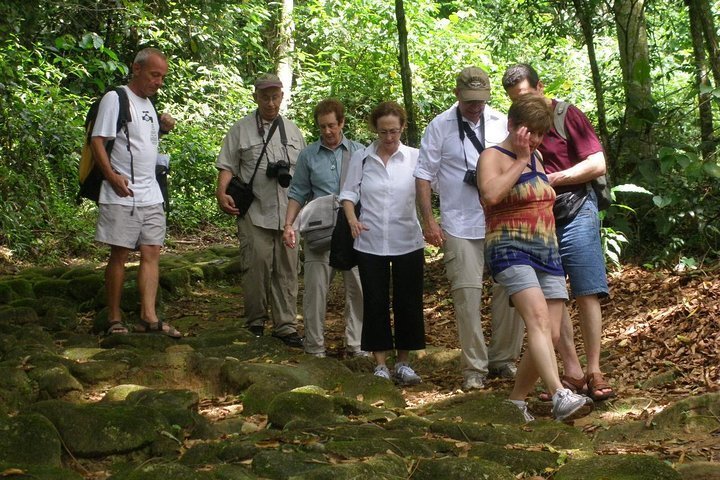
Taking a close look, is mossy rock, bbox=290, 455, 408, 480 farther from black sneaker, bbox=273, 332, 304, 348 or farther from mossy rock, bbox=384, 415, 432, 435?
black sneaker, bbox=273, 332, 304, 348

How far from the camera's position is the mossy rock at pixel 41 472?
122 inches

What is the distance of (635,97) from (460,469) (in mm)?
5369

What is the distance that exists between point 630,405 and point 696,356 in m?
0.92

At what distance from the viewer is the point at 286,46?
18641 millimetres

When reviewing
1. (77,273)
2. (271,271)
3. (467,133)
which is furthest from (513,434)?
(77,273)

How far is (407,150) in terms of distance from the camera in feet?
19.3

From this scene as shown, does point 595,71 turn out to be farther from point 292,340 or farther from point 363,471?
point 363,471

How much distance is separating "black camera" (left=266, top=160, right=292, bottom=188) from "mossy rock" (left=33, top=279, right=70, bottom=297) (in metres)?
2.51

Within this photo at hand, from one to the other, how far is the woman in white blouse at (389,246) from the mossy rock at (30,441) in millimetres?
2505

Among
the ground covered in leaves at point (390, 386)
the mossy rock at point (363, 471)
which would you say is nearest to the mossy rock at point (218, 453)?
the ground covered in leaves at point (390, 386)

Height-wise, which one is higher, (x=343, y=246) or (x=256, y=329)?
(x=343, y=246)

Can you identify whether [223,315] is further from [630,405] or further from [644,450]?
[644,450]

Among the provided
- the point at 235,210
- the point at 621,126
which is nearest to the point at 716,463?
the point at 235,210

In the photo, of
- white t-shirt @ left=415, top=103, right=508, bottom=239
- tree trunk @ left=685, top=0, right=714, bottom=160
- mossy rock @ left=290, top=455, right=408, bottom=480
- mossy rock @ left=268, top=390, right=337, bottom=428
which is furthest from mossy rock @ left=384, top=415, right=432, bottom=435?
tree trunk @ left=685, top=0, right=714, bottom=160
